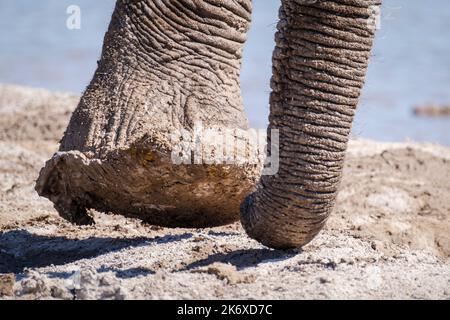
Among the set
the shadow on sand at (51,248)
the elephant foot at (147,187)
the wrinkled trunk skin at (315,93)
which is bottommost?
the shadow on sand at (51,248)

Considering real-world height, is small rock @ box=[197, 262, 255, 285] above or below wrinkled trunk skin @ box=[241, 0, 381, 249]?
below

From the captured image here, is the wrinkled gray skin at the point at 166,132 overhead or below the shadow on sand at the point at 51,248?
overhead

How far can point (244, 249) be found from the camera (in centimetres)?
461

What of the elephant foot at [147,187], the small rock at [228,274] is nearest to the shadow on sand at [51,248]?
the elephant foot at [147,187]

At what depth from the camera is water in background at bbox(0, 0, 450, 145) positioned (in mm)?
12781

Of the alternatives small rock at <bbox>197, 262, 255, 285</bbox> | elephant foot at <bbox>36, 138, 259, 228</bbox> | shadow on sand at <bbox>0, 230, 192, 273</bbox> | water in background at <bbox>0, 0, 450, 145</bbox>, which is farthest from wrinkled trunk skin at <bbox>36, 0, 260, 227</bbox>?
water in background at <bbox>0, 0, 450, 145</bbox>

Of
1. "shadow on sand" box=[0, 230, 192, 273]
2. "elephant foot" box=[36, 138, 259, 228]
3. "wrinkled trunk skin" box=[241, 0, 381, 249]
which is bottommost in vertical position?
"shadow on sand" box=[0, 230, 192, 273]

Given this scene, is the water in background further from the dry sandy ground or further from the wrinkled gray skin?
the wrinkled gray skin

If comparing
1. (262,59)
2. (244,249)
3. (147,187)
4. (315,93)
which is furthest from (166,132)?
(262,59)

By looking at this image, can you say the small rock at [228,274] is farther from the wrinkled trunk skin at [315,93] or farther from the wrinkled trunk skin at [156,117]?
the wrinkled trunk skin at [156,117]

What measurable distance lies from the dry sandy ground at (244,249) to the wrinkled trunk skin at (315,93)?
1.15 feet

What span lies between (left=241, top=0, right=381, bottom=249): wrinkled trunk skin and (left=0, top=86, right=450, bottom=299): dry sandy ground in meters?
0.35

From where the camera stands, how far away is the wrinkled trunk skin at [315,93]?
3.74m

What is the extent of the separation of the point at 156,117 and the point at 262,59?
1021 cm
